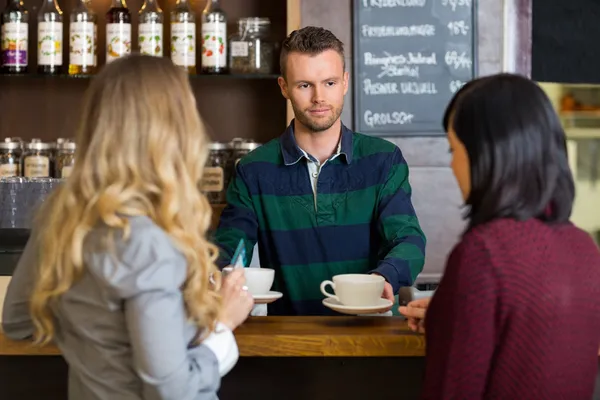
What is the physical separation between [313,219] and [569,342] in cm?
115

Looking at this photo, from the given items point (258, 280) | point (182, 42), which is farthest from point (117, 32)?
point (258, 280)

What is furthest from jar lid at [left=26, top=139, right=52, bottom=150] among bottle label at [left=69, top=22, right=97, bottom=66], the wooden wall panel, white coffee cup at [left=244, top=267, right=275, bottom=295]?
white coffee cup at [left=244, top=267, right=275, bottom=295]

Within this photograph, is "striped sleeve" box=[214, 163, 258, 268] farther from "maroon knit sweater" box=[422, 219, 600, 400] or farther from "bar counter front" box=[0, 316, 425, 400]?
"maroon knit sweater" box=[422, 219, 600, 400]

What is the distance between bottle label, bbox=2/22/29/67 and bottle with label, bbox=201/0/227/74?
0.61 metres

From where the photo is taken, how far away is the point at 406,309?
1.64 metres

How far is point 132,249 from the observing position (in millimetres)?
1200

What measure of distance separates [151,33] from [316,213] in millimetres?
1137

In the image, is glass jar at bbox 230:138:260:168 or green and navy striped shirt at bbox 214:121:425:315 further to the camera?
glass jar at bbox 230:138:260:168

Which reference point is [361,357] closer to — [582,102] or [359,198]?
[359,198]

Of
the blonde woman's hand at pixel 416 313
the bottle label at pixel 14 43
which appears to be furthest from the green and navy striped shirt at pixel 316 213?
the bottle label at pixel 14 43

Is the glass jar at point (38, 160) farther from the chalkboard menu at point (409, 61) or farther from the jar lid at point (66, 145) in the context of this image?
the chalkboard menu at point (409, 61)

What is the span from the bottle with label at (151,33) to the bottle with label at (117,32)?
46mm

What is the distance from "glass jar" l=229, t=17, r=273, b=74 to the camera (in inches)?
123

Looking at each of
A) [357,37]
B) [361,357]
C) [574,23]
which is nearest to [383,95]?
[357,37]
